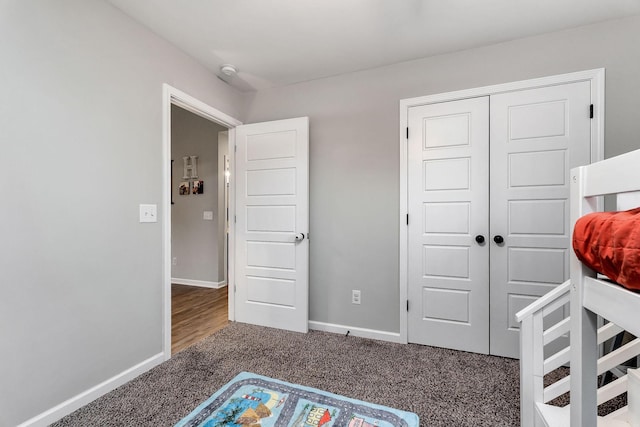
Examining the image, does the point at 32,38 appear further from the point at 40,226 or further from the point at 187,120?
the point at 187,120

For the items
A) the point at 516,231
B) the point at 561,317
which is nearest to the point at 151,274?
the point at 516,231

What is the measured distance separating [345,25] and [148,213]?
6.26 ft

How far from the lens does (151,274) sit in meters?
2.09

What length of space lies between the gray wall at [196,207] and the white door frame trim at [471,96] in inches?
109

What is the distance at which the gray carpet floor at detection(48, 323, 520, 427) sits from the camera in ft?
5.21

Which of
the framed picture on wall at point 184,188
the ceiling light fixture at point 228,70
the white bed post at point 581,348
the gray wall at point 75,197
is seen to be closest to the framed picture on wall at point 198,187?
the framed picture on wall at point 184,188

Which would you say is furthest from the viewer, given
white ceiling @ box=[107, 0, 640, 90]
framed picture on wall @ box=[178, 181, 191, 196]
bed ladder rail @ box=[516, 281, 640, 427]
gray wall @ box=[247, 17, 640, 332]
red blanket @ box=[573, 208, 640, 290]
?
framed picture on wall @ box=[178, 181, 191, 196]

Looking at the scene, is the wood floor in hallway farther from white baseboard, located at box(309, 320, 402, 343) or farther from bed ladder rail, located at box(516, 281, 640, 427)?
bed ladder rail, located at box(516, 281, 640, 427)

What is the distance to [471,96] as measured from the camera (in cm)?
229

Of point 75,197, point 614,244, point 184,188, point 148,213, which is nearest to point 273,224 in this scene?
point 148,213

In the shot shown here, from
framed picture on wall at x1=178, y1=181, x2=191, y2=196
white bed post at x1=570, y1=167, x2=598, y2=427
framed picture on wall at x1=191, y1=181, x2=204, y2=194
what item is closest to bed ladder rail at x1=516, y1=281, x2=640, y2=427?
white bed post at x1=570, y1=167, x2=598, y2=427

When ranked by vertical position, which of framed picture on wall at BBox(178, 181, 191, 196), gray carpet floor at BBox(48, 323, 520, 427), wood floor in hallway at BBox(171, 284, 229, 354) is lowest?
wood floor in hallway at BBox(171, 284, 229, 354)

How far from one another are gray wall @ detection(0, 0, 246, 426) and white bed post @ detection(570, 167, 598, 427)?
7.51ft

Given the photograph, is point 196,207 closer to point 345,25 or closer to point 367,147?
point 367,147
